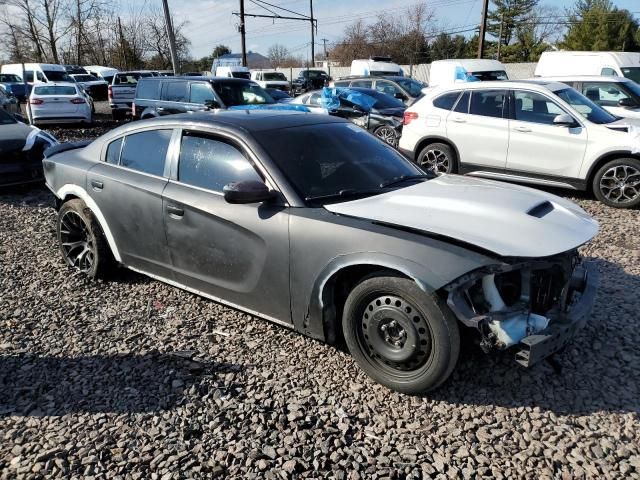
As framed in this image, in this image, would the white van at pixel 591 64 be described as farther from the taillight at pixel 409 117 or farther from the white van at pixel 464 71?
the taillight at pixel 409 117

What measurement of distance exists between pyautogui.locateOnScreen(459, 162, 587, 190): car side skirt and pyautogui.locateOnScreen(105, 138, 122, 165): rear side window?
5602 millimetres

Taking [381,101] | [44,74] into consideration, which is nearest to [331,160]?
[381,101]

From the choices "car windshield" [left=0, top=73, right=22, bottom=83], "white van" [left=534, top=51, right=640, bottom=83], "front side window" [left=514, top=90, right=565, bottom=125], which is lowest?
"front side window" [left=514, top=90, right=565, bottom=125]

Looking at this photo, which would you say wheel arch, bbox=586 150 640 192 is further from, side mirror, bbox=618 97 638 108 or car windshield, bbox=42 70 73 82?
car windshield, bbox=42 70 73 82

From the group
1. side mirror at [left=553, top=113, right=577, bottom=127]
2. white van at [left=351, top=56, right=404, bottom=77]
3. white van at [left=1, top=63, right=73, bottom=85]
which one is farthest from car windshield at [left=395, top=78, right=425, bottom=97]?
white van at [left=1, top=63, right=73, bottom=85]

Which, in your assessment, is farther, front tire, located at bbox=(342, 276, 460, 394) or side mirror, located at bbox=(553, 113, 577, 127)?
side mirror, located at bbox=(553, 113, 577, 127)

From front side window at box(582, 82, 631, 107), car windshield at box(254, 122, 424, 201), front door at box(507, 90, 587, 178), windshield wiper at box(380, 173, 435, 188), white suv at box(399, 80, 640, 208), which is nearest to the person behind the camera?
car windshield at box(254, 122, 424, 201)

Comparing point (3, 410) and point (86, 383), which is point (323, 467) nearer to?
point (86, 383)

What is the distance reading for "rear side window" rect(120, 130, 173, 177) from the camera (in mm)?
4070

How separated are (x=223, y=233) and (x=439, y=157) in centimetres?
589

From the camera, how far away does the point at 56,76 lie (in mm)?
25156

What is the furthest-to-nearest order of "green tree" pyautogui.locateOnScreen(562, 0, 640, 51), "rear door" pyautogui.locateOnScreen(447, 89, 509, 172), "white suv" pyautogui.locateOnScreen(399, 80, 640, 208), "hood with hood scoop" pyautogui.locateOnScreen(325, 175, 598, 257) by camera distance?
"green tree" pyautogui.locateOnScreen(562, 0, 640, 51)
"rear door" pyautogui.locateOnScreen(447, 89, 509, 172)
"white suv" pyautogui.locateOnScreen(399, 80, 640, 208)
"hood with hood scoop" pyautogui.locateOnScreen(325, 175, 598, 257)

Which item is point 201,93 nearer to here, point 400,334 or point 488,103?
point 488,103

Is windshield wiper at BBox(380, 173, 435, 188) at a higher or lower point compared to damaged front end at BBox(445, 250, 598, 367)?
higher
